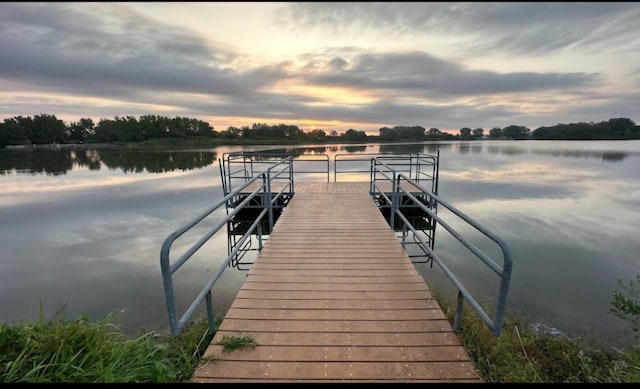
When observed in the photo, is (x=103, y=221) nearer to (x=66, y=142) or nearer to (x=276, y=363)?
(x=276, y=363)

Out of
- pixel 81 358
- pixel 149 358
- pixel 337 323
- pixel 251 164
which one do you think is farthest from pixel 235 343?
pixel 251 164

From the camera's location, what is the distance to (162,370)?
1.93 m

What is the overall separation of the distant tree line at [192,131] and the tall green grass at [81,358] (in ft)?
177

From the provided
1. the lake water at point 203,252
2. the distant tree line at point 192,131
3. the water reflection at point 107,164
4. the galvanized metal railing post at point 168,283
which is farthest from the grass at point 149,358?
the distant tree line at point 192,131

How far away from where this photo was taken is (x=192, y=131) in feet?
243

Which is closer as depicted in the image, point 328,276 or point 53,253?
point 328,276

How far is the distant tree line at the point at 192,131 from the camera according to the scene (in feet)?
195

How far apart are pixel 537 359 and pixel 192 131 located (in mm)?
81579

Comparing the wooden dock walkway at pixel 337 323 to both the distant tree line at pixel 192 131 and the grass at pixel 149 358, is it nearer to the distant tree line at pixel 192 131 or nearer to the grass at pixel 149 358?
the grass at pixel 149 358

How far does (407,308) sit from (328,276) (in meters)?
1.01

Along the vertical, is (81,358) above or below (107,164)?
below

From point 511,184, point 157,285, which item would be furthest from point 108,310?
point 511,184

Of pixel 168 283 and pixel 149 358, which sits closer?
pixel 168 283

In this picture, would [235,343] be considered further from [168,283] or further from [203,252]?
[203,252]
